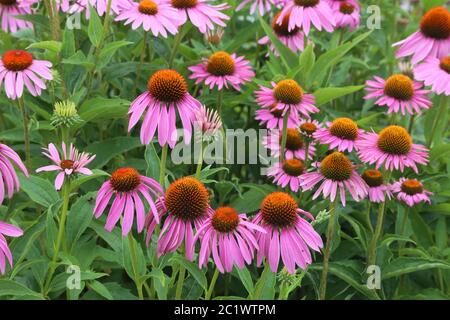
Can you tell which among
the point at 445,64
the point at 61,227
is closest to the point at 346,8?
the point at 445,64

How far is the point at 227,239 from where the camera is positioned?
1099 mm

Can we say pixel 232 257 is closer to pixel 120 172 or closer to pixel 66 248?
pixel 120 172

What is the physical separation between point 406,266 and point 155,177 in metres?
0.61

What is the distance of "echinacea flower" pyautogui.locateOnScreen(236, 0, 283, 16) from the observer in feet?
7.02

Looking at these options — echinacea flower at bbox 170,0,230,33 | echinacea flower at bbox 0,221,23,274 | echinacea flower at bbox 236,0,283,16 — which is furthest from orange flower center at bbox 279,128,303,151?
echinacea flower at bbox 0,221,23,274

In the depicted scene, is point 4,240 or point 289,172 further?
point 289,172

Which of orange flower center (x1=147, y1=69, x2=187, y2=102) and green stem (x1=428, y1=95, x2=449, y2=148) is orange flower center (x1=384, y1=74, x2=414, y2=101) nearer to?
green stem (x1=428, y1=95, x2=449, y2=148)

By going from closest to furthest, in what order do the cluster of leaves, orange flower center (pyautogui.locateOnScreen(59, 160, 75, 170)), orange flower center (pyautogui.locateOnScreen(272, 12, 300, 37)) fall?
orange flower center (pyautogui.locateOnScreen(59, 160, 75, 170)) → the cluster of leaves → orange flower center (pyautogui.locateOnScreen(272, 12, 300, 37))

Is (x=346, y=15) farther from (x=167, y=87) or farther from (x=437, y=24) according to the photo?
(x=167, y=87)

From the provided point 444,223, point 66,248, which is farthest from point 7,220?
point 444,223

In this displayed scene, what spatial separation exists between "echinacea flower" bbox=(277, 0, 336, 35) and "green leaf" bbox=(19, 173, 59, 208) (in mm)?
818

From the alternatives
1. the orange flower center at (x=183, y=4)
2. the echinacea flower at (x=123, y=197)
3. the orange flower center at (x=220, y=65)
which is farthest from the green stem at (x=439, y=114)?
the echinacea flower at (x=123, y=197)

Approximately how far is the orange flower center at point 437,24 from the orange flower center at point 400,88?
241 millimetres

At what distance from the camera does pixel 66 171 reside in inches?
47.1
